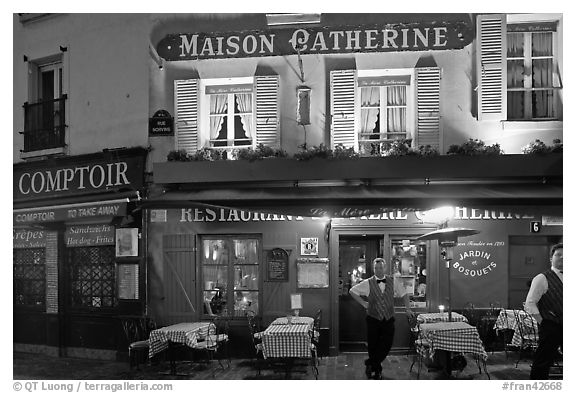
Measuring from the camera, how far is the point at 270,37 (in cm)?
900

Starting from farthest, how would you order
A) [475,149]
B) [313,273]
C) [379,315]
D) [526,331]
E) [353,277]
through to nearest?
[353,277] → [313,273] → [475,149] → [526,331] → [379,315]

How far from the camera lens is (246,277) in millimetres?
9070

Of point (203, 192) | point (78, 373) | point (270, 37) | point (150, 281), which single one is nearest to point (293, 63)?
point (270, 37)

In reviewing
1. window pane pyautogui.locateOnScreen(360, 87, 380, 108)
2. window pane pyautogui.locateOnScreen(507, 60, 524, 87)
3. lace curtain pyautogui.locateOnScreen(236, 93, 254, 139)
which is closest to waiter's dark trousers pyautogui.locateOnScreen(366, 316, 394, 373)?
window pane pyautogui.locateOnScreen(360, 87, 380, 108)

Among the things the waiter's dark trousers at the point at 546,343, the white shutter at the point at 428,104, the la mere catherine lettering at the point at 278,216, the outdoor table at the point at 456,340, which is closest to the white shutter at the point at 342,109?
the white shutter at the point at 428,104

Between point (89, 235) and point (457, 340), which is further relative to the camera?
point (89, 235)

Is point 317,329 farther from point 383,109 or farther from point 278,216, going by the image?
point 383,109

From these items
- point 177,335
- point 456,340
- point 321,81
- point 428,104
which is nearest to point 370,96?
point 321,81

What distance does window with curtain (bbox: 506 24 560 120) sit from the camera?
8.80m

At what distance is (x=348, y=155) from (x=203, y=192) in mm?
2381

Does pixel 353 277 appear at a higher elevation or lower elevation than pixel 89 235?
lower

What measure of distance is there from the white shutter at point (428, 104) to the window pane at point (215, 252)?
367 cm

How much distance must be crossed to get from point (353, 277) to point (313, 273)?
959 millimetres

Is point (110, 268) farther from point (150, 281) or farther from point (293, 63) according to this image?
point (293, 63)
